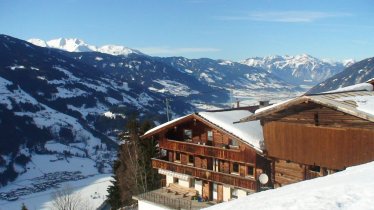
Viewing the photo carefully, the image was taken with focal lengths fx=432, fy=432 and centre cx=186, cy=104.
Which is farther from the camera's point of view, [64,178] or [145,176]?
[64,178]

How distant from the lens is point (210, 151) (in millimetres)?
33750

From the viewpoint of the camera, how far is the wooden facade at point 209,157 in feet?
100

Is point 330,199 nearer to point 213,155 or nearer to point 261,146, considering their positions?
point 261,146

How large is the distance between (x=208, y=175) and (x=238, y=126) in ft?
16.7

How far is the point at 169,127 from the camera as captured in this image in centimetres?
3691

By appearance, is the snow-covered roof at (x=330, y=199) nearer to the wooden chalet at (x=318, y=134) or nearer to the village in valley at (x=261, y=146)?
the village in valley at (x=261, y=146)

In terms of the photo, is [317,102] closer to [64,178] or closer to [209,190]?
[209,190]

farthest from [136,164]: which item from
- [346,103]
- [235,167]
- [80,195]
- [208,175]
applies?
[80,195]

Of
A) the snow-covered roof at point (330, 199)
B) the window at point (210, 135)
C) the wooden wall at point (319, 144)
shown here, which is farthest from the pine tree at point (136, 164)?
the snow-covered roof at point (330, 199)

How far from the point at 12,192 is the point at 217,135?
480 ft

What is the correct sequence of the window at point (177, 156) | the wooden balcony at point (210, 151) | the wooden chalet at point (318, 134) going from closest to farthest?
1. the wooden chalet at point (318, 134)
2. the wooden balcony at point (210, 151)
3. the window at point (177, 156)

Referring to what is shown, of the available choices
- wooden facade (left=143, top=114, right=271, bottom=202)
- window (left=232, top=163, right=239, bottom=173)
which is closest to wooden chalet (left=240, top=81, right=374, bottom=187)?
wooden facade (left=143, top=114, right=271, bottom=202)

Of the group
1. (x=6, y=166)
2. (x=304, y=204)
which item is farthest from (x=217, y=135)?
(x=6, y=166)

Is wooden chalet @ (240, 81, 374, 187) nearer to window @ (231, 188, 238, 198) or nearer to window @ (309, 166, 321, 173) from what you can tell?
window @ (309, 166, 321, 173)
